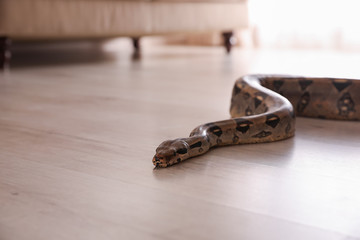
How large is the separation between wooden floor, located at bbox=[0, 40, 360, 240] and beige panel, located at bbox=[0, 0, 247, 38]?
41.8 inches

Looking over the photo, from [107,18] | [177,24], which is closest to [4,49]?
[107,18]

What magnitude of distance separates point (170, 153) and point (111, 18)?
2813 millimetres

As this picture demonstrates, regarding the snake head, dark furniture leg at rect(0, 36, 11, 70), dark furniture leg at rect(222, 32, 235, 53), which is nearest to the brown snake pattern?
the snake head

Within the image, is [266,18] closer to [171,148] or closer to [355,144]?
[355,144]

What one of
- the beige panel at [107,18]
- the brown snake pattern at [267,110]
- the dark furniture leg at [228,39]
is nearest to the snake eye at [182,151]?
the brown snake pattern at [267,110]

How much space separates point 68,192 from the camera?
1.14m

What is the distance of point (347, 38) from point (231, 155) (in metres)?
4.00

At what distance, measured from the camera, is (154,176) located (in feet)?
4.17

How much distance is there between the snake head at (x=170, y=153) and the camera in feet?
4.38

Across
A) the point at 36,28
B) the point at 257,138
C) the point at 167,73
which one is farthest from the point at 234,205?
the point at 36,28

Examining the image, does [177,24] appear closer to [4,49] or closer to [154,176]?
[4,49]

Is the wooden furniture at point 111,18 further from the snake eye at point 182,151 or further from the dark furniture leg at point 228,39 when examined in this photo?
the snake eye at point 182,151

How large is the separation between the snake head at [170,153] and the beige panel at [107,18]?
2.45m

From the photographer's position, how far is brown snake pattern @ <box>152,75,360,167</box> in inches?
56.3
